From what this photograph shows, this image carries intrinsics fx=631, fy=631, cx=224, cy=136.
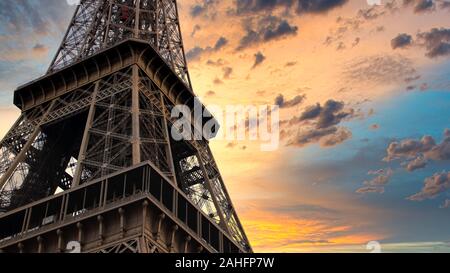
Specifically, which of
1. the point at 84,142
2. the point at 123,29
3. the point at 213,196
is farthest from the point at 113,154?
the point at 123,29

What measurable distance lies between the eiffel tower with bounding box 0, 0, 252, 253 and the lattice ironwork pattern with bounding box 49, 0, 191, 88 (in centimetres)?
10

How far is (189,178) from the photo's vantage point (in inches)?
1795

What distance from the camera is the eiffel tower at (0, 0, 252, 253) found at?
2947 cm

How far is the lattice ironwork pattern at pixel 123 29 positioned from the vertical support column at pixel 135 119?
223 inches

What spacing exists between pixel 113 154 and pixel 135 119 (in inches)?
107

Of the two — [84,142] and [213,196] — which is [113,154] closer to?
[84,142]

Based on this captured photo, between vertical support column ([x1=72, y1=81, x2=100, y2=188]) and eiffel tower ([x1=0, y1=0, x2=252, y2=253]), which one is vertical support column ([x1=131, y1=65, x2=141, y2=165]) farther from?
vertical support column ([x1=72, y1=81, x2=100, y2=188])

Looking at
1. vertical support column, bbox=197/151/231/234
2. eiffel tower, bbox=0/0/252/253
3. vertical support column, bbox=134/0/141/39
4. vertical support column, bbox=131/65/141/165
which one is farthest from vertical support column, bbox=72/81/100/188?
vertical support column, bbox=197/151/231/234

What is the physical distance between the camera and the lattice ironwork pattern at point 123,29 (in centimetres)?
5125

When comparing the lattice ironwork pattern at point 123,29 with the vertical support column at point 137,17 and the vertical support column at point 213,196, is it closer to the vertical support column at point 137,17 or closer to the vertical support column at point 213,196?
the vertical support column at point 137,17

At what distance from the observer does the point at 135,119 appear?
3962 cm
